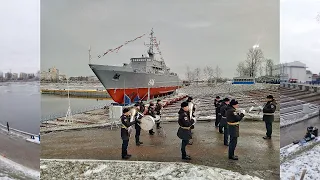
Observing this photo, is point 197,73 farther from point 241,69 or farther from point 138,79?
point 138,79

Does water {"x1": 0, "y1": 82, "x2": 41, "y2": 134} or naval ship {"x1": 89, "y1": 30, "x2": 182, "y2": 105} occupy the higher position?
naval ship {"x1": 89, "y1": 30, "x2": 182, "y2": 105}

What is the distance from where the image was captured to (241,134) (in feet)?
12.4

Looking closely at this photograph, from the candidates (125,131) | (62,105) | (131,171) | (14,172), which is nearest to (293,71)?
(125,131)

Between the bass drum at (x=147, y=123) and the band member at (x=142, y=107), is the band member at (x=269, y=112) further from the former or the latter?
the band member at (x=142, y=107)

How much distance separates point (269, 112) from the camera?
11.9ft

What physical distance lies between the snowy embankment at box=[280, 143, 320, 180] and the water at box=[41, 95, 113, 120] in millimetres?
2792

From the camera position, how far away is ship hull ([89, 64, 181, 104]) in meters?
4.06

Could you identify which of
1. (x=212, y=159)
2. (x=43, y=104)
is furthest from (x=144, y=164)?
(x=43, y=104)

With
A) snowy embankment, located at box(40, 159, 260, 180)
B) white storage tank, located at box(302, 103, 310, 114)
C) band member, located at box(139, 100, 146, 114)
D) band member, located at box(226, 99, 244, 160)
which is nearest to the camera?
snowy embankment, located at box(40, 159, 260, 180)

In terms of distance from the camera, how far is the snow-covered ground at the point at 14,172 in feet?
13.7

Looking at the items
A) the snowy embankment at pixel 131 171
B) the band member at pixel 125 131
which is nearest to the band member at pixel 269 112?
the snowy embankment at pixel 131 171

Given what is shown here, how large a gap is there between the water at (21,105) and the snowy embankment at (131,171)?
35.4 inches

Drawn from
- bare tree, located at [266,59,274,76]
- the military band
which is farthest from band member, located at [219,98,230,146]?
bare tree, located at [266,59,274,76]

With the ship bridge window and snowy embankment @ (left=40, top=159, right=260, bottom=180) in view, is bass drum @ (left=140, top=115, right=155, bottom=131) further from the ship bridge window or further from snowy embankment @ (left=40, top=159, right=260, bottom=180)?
the ship bridge window
